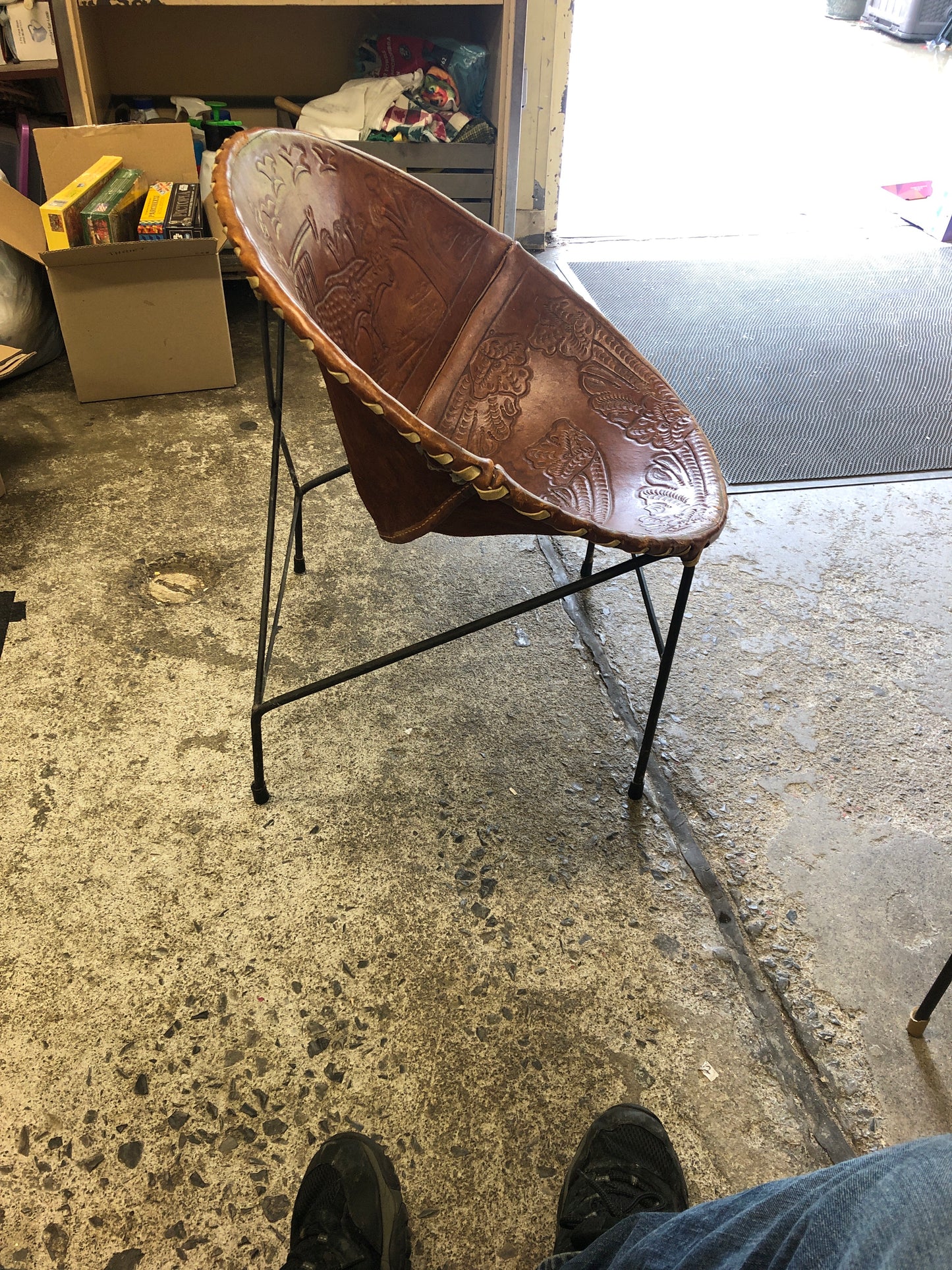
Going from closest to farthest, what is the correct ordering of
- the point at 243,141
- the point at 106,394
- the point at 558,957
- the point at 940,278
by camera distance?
the point at 243,141 → the point at 558,957 → the point at 106,394 → the point at 940,278

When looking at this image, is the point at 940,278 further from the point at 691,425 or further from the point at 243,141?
the point at 243,141

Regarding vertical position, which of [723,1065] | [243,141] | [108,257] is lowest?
[723,1065]

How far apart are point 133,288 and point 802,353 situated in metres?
1.91

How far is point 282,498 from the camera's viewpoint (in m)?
2.12

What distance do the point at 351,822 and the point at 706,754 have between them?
24.9 inches

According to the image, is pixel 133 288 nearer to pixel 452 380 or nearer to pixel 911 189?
pixel 452 380

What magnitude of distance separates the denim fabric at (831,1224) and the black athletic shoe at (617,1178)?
23 centimetres

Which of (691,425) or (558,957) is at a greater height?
(691,425)

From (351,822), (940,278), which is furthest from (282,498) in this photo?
(940,278)

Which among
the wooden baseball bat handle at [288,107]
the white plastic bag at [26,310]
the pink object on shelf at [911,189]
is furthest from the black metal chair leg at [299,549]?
the pink object on shelf at [911,189]

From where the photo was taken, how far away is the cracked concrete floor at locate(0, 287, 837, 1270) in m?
1.08

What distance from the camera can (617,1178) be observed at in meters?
1.03

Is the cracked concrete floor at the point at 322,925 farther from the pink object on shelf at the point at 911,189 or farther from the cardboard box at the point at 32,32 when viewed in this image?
the pink object on shelf at the point at 911,189

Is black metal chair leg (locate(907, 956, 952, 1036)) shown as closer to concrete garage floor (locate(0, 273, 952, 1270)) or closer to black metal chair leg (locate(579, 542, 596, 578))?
concrete garage floor (locate(0, 273, 952, 1270))
